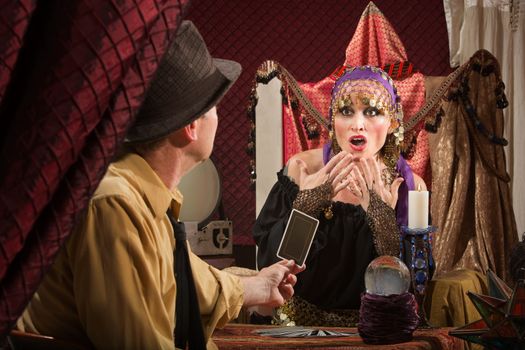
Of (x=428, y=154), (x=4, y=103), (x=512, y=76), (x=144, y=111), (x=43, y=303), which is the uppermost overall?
(x=512, y=76)

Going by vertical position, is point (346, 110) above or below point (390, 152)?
above

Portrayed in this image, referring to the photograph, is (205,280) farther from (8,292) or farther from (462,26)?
(462,26)

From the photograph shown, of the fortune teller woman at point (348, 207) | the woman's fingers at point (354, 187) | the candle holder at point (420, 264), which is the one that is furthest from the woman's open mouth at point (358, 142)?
the candle holder at point (420, 264)

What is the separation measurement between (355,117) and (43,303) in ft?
5.73

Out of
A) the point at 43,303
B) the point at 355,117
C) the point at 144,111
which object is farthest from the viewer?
the point at 355,117

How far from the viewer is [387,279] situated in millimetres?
1781

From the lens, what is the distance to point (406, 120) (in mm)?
3045

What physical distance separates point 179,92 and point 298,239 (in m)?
1.01

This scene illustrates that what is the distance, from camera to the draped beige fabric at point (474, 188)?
284cm

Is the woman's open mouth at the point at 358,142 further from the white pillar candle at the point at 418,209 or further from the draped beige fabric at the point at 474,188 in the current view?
the draped beige fabric at the point at 474,188

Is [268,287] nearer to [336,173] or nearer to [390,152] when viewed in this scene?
[336,173]

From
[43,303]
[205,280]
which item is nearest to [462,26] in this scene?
[205,280]

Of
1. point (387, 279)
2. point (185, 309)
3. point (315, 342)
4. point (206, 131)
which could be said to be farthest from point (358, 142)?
point (185, 309)

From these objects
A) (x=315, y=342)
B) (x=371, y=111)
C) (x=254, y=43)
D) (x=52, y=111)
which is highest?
(x=254, y=43)
